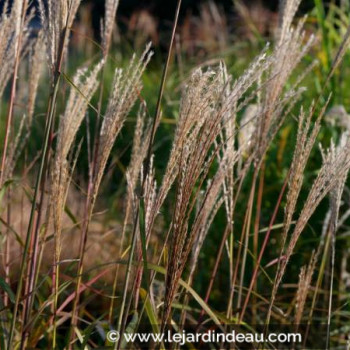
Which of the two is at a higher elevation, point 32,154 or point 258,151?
point 258,151

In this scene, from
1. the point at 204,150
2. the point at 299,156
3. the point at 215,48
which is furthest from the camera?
the point at 215,48

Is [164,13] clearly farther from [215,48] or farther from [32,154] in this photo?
[32,154]

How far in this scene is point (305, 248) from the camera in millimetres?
3330

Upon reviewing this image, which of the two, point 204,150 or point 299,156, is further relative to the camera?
point 299,156

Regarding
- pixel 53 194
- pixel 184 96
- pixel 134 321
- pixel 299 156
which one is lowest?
pixel 134 321

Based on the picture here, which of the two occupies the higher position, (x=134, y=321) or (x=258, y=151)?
(x=258, y=151)

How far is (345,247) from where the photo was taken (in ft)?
11.2

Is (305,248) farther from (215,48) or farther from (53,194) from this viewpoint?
(215,48)

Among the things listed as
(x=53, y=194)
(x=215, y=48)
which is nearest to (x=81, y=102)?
(x=53, y=194)

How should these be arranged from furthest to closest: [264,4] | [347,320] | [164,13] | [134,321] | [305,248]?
1. [164,13]
2. [264,4]
3. [305,248]
4. [347,320]
5. [134,321]

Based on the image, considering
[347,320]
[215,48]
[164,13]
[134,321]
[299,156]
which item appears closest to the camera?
[299,156]

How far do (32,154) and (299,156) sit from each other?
3965mm

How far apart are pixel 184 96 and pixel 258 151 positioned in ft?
1.95

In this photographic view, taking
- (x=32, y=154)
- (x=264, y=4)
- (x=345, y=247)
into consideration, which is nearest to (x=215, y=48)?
(x=32, y=154)
